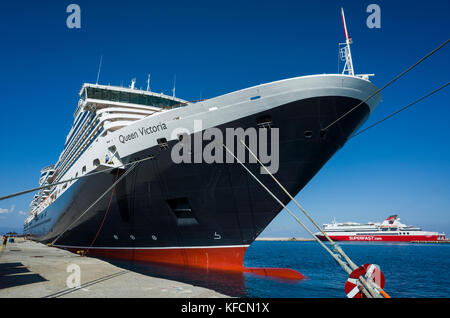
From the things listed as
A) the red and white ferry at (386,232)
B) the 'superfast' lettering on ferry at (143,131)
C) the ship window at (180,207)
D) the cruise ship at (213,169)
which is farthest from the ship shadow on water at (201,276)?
the red and white ferry at (386,232)

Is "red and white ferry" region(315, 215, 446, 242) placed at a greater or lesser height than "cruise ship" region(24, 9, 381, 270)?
lesser

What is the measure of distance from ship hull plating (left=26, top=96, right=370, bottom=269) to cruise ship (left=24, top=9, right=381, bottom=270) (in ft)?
0.13

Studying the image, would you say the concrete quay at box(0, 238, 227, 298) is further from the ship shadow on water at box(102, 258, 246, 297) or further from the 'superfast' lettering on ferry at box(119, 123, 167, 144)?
the 'superfast' lettering on ferry at box(119, 123, 167, 144)

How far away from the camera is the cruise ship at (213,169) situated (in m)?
9.05

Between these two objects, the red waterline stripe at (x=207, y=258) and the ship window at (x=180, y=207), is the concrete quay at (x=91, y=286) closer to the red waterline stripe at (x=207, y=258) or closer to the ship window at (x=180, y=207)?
the red waterline stripe at (x=207, y=258)

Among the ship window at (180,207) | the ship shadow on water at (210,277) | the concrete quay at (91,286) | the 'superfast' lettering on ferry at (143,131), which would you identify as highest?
the 'superfast' lettering on ferry at (143,131)

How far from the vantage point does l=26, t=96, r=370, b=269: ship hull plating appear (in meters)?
9.34

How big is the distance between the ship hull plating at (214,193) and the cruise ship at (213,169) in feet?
0.13

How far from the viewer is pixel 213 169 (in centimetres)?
1005

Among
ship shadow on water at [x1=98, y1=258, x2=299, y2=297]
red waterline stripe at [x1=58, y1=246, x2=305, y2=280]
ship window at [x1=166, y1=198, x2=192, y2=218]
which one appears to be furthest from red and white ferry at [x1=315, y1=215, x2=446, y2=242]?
ship window at [x1=166, y1=198, x2=192, y2=218]

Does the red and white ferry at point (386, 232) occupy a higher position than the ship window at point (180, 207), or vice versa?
the ship window at point (180, 207)

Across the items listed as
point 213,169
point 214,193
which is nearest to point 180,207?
point 214,193
